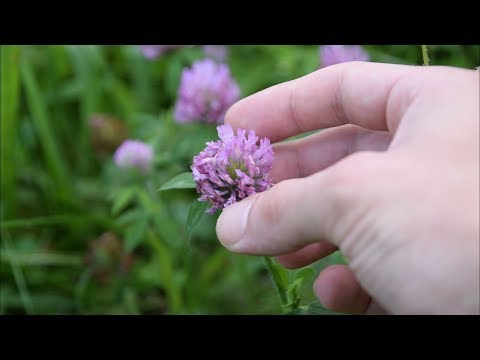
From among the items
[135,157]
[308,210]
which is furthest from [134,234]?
[308,210]

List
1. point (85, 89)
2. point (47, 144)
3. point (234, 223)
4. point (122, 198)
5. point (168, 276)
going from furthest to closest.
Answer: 1. point (85, 89)
2. point (47, 144)
3. point (168, 276)
4. point (122, 198)
5. point (234, 223)

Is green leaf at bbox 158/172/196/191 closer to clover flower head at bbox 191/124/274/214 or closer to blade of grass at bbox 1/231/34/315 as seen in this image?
clover flower head at bbox 191/124/274/214

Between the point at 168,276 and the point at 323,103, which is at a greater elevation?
the point at 323,103

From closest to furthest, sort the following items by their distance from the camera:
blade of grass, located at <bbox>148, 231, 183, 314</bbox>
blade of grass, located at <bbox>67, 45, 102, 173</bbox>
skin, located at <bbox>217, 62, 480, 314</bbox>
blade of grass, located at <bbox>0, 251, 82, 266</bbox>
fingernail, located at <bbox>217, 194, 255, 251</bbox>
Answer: skin, located at <bbox>217, 62, 480, 314</bbox> < fingernail, located at <bbox>217, 194, 255, 251</bbox> < blade of grass, located at <bbox>148, 231, 183, 314</bbox> < blade of grass, located at <bbox>0, 251, 82, 266</bbox> < blade of grass, located at <bbox>67, 45, 102, 173</bbox>

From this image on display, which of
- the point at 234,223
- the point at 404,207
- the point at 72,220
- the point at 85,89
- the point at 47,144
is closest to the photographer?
the point at 404,207

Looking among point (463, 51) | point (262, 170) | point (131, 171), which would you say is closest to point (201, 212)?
point (262, 170)

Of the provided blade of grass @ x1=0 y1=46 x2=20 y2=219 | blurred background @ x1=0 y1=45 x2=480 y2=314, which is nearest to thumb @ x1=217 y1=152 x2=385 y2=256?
blurred background @ x1=0 y1=45 x2=480 y2=314

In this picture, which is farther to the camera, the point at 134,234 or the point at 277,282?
the point at 134,234

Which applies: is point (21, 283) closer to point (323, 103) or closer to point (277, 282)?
point (277, 282)
